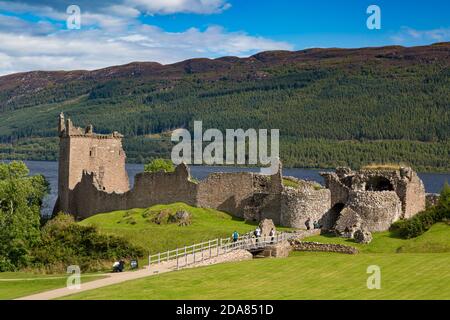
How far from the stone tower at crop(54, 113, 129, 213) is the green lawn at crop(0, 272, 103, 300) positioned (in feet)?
86.2

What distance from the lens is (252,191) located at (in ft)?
206

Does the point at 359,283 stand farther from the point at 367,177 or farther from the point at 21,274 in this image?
the point at 367,177

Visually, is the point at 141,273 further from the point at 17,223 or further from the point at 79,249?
the point at 17,223

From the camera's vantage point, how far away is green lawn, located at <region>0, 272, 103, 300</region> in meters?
39.2

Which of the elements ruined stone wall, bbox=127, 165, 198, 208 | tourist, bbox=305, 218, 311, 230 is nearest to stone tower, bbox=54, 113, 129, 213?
ruined stone wall, bbox=127, 165, 198, 208

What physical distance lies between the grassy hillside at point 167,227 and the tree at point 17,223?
4361mm

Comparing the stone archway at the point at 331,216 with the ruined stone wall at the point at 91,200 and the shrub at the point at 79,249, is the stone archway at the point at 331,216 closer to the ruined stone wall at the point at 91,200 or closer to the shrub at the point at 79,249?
the shrub at the point at 79,249

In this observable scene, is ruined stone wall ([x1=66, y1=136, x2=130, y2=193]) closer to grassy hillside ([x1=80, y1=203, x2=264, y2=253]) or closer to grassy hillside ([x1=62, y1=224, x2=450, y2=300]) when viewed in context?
grassy hillside ([x1=80, y1=203, x2=264, y2=253])

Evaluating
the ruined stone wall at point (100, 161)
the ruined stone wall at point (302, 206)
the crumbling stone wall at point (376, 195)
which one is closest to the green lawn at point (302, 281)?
the crumbling stone wall at point (376, 195)

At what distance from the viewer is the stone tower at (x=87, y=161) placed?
73.1 meters

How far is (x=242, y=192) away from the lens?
63.1 m

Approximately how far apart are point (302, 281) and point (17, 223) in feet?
91.2
